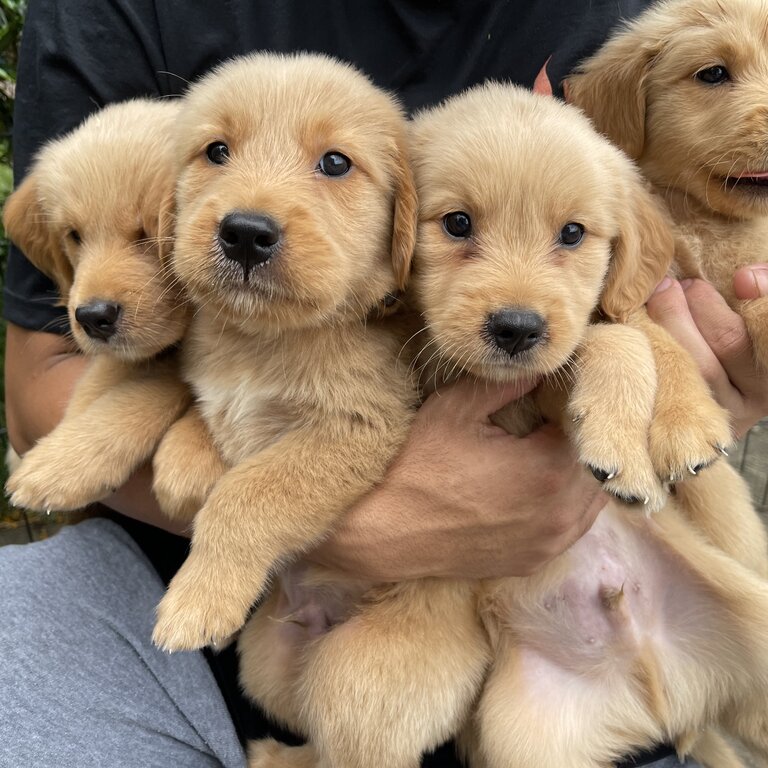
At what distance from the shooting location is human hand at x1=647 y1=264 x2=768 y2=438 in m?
1.81

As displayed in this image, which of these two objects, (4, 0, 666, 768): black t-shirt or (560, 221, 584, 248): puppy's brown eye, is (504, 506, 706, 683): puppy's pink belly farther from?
(560, 221, 584, 248): puppy's brown eye

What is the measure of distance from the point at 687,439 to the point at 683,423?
4 cm

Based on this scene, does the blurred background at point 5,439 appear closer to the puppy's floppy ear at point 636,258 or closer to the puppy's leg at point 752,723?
the puppy's leg at point 752,723

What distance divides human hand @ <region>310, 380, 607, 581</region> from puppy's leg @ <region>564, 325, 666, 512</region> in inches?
6.8

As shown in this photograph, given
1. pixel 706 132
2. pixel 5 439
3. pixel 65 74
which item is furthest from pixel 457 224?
pixel 5 439

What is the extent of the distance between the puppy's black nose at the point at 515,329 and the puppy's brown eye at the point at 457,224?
279 millimetres

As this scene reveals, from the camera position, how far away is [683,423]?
1.52 m

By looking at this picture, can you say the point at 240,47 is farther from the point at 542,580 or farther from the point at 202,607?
the point at 542,580

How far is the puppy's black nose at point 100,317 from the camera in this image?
1.61m

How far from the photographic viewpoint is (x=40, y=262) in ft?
6.59

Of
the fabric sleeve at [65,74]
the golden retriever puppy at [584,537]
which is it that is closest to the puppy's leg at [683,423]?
the golden retriever puppy at [584,537]

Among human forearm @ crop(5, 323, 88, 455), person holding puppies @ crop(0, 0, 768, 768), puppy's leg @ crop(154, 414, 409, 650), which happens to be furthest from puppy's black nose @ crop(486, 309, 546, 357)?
human forearm @ crop(5, 323, 88, 455)

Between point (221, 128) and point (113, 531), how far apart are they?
1.31 m

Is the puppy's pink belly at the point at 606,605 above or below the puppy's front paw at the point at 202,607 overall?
below
